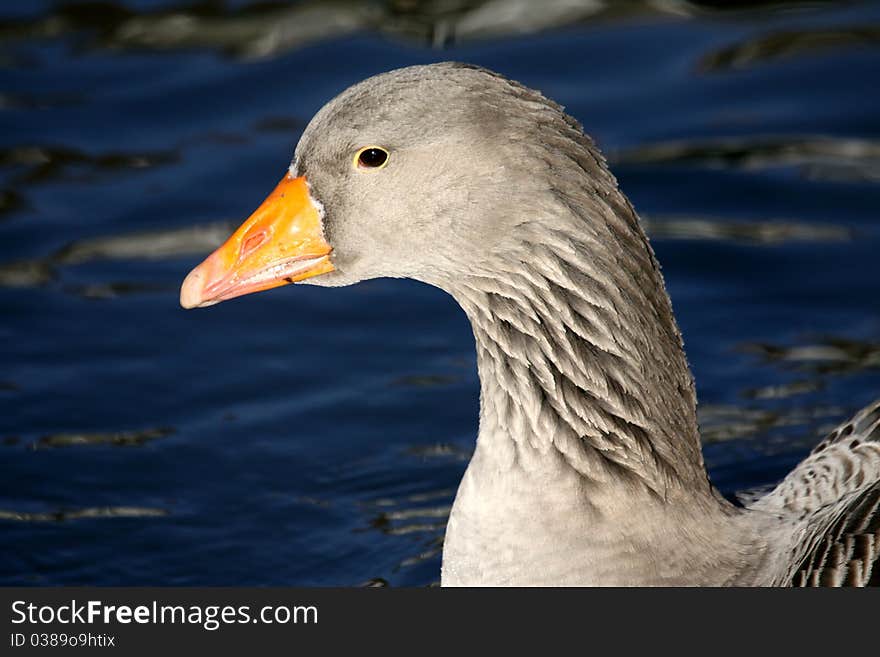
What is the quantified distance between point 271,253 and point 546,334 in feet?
4.12

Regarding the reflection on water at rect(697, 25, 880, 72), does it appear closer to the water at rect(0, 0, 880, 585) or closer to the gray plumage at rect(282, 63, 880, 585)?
the water at rect(0, 0, 880, 585)

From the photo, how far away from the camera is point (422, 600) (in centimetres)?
657

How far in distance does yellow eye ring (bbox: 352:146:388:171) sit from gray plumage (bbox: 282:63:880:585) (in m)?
0.04

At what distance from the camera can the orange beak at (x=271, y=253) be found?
21.9 feet

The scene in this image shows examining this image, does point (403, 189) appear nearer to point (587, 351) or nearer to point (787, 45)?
point (587, 351)

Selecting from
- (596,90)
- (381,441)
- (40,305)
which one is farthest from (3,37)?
(381,441)

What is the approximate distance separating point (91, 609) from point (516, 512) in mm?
1881

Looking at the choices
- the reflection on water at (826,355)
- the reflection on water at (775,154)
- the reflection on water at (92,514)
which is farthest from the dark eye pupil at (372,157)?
the reflection on water at (775,154)

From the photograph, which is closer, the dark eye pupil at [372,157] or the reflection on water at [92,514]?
the dark eye pupil at [372,157]

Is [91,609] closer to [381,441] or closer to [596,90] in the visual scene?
[381,441]

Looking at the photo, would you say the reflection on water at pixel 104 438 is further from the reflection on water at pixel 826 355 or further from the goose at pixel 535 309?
the reflection on water at pixel 826 355

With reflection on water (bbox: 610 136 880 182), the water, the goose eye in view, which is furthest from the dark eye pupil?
reflection on water (bbox: 610 136 880 182)

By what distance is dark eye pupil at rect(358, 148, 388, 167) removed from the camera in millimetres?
6391

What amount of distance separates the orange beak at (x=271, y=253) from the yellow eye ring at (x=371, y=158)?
32 cm
